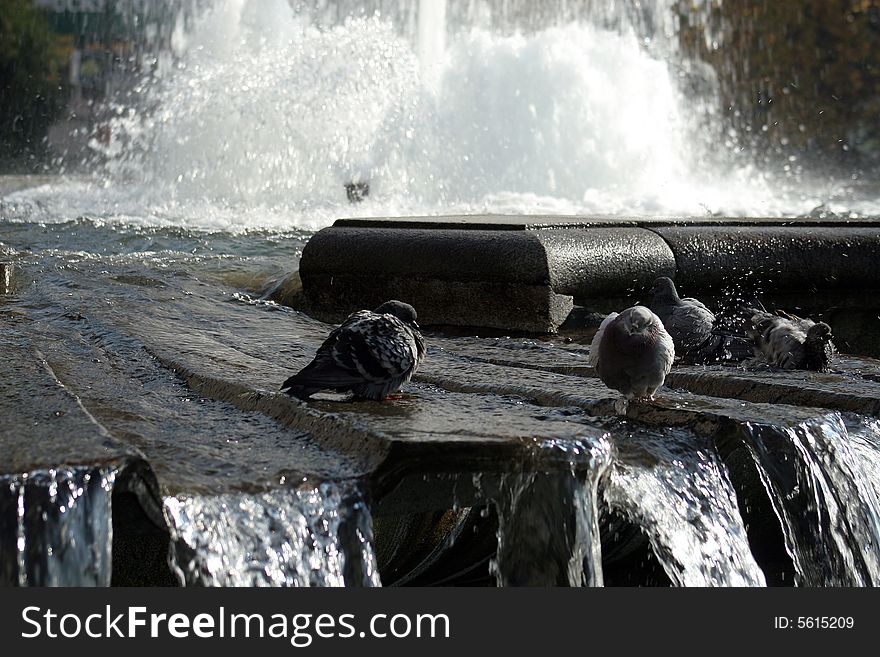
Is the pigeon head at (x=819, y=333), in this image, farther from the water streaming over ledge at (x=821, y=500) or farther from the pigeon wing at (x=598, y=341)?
the pigeon wing at (x=598, y=341)

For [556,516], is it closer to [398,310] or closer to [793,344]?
[398,310]

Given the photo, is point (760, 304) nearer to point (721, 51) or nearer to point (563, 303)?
point (563, 303)

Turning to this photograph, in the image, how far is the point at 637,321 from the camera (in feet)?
11.7

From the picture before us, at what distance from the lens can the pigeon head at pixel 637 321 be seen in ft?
11.7

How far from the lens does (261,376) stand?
409 centimetres

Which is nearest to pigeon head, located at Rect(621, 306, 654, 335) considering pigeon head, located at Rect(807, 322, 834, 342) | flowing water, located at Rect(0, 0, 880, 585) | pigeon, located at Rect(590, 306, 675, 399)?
pigeon, located at Rect(590, 306, 675, 399)

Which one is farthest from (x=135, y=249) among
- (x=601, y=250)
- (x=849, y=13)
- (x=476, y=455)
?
(x=849, y=13)

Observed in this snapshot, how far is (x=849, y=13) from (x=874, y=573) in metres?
36.2

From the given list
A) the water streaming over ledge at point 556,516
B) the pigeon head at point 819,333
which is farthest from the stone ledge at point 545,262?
the water streaming over ledge at point 556,516

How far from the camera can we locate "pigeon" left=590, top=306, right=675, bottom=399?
3521 mm

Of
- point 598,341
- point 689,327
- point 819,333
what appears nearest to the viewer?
point 598,341

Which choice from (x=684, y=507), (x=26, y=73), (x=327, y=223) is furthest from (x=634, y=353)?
(x=26, y=73)

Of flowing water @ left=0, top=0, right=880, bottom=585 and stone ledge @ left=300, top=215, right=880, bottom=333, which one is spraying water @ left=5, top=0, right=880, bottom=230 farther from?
stone ledge @ left=300, top=215, right=880, bottom=333

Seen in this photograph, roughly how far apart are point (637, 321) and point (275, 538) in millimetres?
1370
